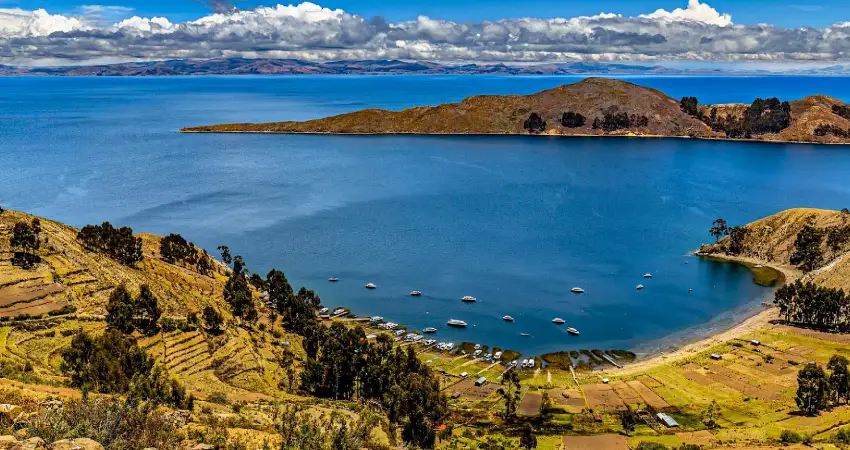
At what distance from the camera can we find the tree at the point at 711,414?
7162cm

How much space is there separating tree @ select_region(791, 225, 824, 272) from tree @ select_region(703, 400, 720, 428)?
218 feet

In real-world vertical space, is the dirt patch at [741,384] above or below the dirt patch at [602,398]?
above

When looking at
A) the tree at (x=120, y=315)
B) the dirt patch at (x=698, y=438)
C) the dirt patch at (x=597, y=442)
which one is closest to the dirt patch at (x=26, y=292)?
the tree at (x=120, y=315)

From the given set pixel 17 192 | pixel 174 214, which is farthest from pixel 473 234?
pixel 17 192

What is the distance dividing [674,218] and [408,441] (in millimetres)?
130146

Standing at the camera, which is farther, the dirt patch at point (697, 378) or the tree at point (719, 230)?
the tree at point (719, 230)

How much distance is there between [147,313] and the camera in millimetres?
77750

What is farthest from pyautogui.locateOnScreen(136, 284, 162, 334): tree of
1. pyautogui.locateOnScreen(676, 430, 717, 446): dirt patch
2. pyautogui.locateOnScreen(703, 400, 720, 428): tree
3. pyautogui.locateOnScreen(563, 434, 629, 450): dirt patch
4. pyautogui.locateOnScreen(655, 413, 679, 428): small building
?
pyautogui.locateOnScreen(703, 400, 720, 428): tree

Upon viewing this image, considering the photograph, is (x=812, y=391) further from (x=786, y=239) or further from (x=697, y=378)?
(x=786, y=239)

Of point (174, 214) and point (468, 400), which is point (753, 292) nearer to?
point (468, 400)

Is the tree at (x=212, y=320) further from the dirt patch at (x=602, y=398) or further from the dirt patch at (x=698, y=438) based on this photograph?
the dirt patch at (x=698, y=438)

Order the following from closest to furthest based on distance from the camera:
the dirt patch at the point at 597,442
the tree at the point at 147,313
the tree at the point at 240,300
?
the dirt patch at the point at 597,442
the tree at the point at 147,313
the tree at the point at 240,300

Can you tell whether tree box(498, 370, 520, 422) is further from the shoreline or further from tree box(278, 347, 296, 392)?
tree box(278, 347, 296, 392)

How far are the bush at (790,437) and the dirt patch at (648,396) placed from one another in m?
14.8
